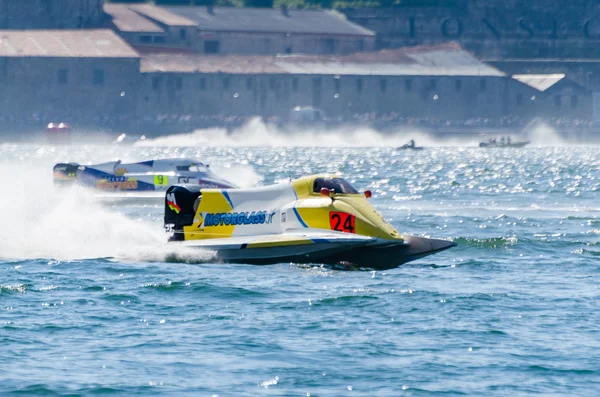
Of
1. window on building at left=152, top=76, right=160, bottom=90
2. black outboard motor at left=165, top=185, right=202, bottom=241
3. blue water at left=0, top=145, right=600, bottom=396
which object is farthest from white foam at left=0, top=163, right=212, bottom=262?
window on building at left=152, top=76, right=160, bottom=90

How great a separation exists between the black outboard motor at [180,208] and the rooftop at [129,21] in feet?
308

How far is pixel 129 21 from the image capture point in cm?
11525

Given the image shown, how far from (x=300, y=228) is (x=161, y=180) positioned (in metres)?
16.3

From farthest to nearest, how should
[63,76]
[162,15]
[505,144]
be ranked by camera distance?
[162,15] < [63,76] < [505,144]

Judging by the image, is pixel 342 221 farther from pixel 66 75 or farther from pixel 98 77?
pixel 98 77

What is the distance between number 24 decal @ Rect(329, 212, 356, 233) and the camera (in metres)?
19.2

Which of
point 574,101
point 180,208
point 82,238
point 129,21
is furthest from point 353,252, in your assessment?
point 574,101

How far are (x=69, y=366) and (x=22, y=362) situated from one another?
1.72 ft

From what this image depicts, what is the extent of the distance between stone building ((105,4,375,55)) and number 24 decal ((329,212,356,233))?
93.3 m

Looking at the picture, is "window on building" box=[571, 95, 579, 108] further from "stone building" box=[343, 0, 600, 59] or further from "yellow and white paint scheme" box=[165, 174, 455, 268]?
"yellow and white paint scheme" box=[165, 174, 455, 268]

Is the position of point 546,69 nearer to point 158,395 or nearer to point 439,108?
point 439,108

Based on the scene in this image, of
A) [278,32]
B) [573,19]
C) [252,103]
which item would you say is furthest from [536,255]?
[573,19]

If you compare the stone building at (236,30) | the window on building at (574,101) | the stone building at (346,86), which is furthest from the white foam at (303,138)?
the window on building at (574,101)

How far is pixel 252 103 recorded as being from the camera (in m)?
109
